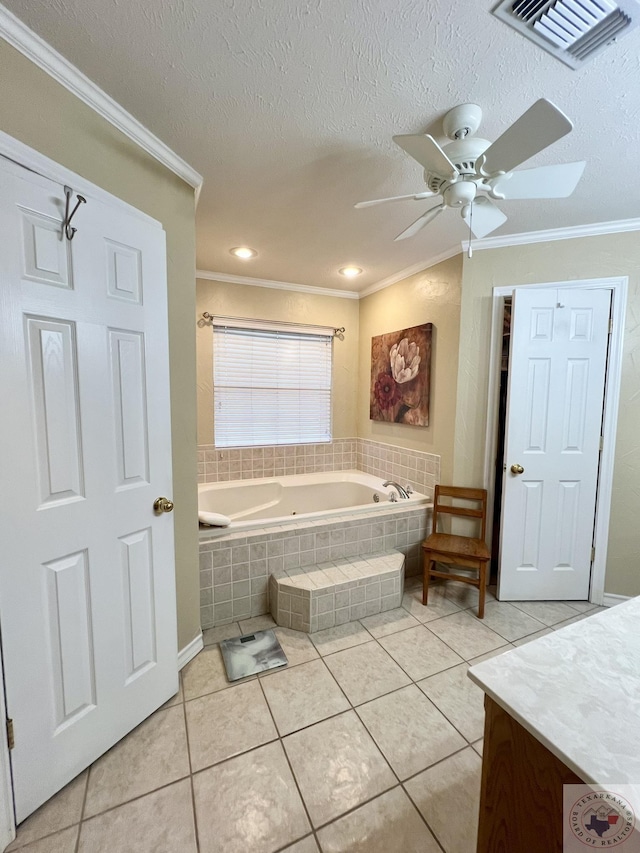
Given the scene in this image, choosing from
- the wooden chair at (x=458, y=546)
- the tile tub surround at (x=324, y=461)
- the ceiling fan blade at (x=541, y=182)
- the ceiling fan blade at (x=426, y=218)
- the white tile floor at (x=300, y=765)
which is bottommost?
the white tile floor at (x=300, y=765)

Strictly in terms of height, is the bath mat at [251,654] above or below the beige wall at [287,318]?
below

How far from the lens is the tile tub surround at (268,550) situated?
2.04 m

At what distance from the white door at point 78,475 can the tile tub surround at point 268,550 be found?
0.55m

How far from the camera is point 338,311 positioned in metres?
3.62

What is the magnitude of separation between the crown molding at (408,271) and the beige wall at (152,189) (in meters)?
1.84

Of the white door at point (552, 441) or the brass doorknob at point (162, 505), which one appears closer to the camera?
the brass doorknob at point (162, 505)

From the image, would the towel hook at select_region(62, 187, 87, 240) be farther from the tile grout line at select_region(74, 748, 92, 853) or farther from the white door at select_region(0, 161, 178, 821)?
the tile grout line at select_region(74, 748, 92, 853)

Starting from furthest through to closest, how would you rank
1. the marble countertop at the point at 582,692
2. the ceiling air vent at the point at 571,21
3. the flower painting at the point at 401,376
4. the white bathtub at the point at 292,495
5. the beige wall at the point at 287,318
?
1. the beige wall at the point at 287,318
2. the white bathtub at the point at 292,495
3. the flower painting at the point at 401,376
4. the ceiling air vent at the point at 571,21
5. the marble countertop at the point at 582,692

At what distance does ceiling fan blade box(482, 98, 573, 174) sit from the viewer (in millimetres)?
976

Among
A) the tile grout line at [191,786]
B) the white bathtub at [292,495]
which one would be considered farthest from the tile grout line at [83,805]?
the white bathtub at [292,495]

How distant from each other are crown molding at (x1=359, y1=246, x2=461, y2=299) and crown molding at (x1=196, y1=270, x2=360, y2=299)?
8.5 inches

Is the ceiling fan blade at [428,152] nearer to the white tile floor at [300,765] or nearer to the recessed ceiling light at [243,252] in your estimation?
the recessed ceiling light at [243,252]

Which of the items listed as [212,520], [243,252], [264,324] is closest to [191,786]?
[212,520]

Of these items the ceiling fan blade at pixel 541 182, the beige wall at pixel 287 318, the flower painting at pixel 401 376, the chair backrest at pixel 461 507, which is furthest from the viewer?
the beige wall at pixel 287 318
